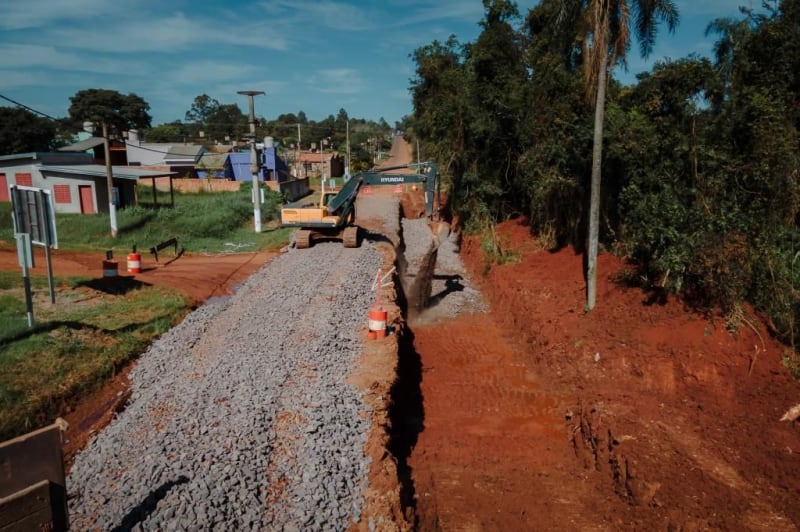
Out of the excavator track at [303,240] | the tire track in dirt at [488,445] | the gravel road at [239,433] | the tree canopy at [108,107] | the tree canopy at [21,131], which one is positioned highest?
the tree canopy at [108,107]

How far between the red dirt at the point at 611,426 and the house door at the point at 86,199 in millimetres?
24218

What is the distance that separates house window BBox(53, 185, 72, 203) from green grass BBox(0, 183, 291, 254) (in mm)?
2418

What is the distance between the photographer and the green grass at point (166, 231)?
24.4m

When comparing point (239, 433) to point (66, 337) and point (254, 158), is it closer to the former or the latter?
point (66, 337)

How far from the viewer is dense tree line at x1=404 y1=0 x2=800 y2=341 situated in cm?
1119

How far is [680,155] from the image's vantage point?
1286 centimetres

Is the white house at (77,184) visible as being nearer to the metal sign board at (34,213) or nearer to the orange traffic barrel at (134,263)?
the orange traffic barrel at (134,263)

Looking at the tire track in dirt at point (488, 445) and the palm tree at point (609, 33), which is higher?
the palm tree at point (609, 33)

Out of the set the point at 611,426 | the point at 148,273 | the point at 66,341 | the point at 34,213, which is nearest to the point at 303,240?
the point at 148,273

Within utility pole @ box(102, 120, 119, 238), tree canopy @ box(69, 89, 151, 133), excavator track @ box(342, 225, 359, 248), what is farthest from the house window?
tree canopy @ box(69, 89, 151, 133)

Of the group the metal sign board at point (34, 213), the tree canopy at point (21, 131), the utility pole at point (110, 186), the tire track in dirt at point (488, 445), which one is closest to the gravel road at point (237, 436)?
the tire track in dirt at point (488, 445)

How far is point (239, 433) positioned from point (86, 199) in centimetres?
2844

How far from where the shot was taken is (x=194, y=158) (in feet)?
188

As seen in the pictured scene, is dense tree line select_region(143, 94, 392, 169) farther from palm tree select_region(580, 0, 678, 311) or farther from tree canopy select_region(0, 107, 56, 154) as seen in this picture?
palm tree select_region(580, 0, 678, 311)
